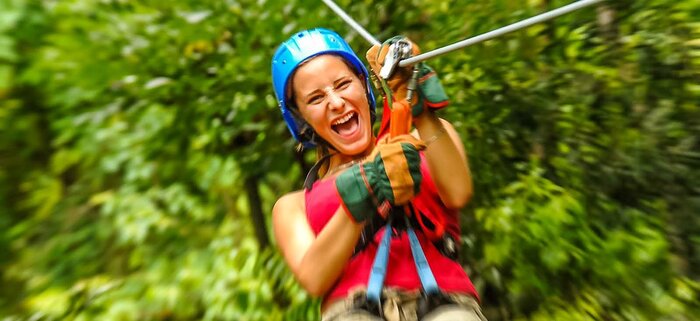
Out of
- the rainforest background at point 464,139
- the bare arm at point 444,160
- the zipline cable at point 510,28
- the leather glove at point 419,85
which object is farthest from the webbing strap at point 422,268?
the rainforest background at point 464,139

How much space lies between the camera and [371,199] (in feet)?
4.98

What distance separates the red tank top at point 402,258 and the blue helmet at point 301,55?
311 millimetres

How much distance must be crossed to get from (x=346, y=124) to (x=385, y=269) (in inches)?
19.0

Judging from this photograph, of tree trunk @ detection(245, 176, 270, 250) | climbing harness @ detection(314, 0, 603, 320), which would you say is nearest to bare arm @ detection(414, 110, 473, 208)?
climbing harness @ detection(314, 0, 603, 320)

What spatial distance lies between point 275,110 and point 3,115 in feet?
11.7

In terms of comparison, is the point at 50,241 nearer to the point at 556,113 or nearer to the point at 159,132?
the point at 159,132

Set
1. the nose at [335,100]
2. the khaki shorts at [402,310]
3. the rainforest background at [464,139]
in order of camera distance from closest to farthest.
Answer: the khaki shorts at [402,310] → the nose at [335,100] → the rainforest background at [464,139]

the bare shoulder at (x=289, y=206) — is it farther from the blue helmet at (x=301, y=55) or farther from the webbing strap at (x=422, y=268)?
the webbing strap at (x=422, y=268)

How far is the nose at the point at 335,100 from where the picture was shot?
1.86 m

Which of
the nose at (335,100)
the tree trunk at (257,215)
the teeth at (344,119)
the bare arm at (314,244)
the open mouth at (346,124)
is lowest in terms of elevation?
the tree trunk at (257,215)

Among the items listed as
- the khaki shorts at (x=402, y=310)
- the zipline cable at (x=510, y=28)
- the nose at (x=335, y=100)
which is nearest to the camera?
the zipline cable at (x=510, y=28)

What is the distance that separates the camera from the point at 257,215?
412 cm

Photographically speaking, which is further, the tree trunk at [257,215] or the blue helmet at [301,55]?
the tree trunk at [257,215]

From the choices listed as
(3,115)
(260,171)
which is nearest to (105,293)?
(260,171)
